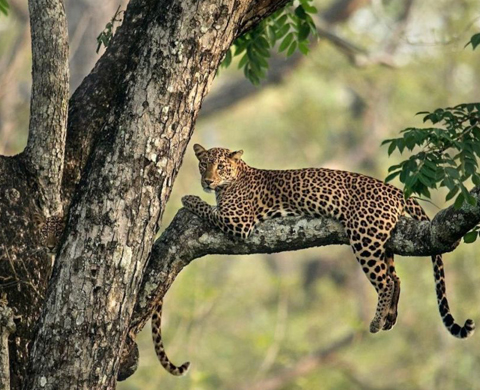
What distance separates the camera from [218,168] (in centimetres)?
942

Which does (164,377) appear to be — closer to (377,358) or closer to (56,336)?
(377,358)

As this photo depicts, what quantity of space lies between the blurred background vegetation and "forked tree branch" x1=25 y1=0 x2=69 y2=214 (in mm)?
9093

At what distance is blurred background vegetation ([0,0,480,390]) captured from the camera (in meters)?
20.0

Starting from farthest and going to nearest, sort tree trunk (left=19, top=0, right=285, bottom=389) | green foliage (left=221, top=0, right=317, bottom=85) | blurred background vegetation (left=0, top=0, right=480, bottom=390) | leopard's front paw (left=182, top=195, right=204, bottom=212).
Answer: blurred background vegetation (left=0, top=0, right=480, bottom=390)
green foliage (left=221, top=0, right=317, bottom=85)
leopard's front paw (left=182, top=195, right=204, bottom=212)
tree trunk (left=19, top=0, right=285, bottom=389)

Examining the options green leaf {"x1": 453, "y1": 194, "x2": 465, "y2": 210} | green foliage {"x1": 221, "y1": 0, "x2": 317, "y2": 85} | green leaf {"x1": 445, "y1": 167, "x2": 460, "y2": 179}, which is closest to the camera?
green leaf {"x1": 453, "y1": 194, "x2": 465, "y2": 210}

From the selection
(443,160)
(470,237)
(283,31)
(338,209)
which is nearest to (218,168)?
(283,31)

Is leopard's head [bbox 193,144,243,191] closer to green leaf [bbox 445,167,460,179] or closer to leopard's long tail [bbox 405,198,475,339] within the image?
→ leopard's long tail [bbox 405,198,475,339]

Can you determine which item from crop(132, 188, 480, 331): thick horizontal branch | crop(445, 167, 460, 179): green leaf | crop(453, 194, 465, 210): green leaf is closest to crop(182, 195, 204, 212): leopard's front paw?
crop(132, 188, 480, 331): thick horizontal branch

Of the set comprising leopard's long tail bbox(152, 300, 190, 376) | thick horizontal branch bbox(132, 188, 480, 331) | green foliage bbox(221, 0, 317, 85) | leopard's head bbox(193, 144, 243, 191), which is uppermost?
green foliage bbox(221, 0, 317, 85)

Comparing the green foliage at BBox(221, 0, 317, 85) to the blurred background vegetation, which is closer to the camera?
the green foliage at BBox(221, 0, 317, 85)

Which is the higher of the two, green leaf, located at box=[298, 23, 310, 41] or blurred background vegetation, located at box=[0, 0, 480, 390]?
blurred background vegetation, located at box=[0, 0, 480, 390]

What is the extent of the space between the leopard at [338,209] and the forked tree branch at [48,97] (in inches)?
51.2

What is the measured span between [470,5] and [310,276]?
9720 millimetres

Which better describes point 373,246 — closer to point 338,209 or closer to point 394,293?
point 338,209
